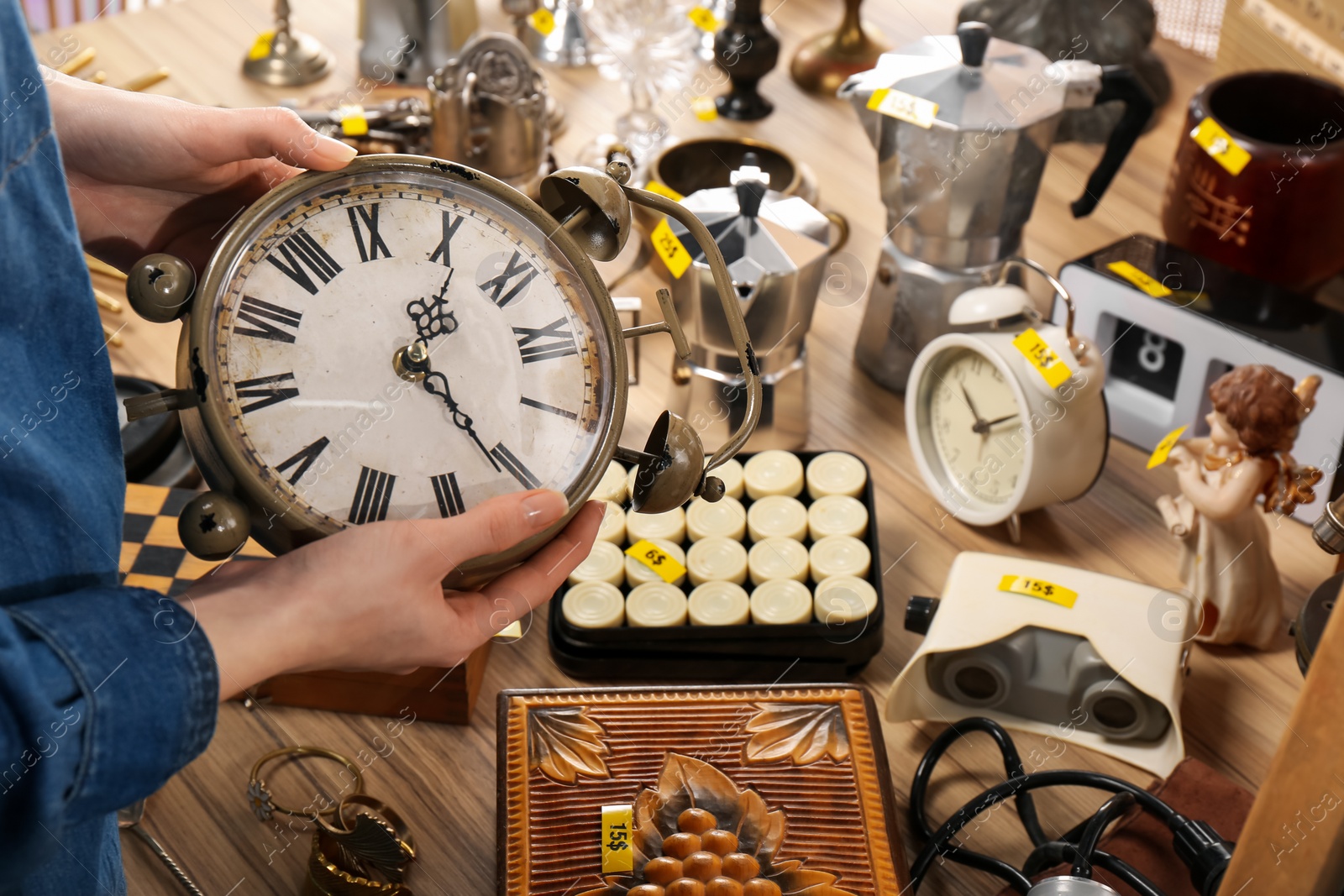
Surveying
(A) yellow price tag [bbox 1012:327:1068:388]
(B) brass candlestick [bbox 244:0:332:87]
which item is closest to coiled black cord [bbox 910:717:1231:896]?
(A) yellow price tag [bbox 1012:327:1068:388]

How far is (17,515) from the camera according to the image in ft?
2.23

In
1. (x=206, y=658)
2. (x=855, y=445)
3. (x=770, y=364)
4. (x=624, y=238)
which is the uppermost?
(x=624, y=238)

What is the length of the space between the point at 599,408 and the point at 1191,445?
0.77 m

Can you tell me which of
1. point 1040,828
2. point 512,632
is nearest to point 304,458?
point 512,632

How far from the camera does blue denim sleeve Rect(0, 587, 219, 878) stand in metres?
0.61

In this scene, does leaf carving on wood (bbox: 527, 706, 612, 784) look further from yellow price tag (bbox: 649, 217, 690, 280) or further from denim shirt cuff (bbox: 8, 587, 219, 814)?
yellow price tag (bbox: 649, 217, 690, 280)

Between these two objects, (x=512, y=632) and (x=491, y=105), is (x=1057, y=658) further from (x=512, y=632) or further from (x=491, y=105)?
(x=491, y=105)

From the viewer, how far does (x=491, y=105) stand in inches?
70.8

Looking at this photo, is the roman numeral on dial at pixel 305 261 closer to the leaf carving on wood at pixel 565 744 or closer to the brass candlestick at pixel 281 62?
the leaf carving on wood at pixel 565 744

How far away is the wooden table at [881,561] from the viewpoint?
117 centimetres

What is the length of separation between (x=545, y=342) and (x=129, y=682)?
368 mm

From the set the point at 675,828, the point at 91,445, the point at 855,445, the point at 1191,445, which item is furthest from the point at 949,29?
the point at 91,445

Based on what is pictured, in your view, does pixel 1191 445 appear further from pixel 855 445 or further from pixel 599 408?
pixel 599 408

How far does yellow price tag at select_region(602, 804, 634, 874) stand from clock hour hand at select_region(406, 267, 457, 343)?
0.45 metres
